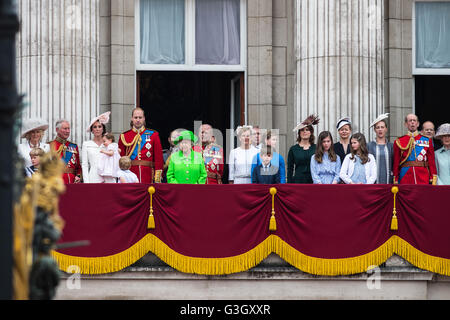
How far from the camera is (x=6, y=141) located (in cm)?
538

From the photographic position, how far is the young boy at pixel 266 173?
15.0m

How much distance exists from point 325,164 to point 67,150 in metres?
4.11

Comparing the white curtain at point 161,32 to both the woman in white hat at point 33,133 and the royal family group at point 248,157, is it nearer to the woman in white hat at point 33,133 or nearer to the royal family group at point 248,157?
the royal family group at point 248,157

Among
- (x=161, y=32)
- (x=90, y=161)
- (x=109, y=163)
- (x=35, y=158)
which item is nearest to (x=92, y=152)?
(x=90, y=161)

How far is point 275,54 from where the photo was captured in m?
19.2

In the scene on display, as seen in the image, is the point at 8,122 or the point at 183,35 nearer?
the point at 8,122

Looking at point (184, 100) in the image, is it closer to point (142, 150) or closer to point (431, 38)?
point (431, 38)

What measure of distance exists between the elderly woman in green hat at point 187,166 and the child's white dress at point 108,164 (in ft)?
2.79

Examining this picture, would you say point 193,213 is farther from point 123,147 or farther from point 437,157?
point 437,157

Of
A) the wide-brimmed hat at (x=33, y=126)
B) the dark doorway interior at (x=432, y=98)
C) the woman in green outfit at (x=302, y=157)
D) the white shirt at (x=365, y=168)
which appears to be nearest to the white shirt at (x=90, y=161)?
the wide-brimmed hat at (x=33, y=126)

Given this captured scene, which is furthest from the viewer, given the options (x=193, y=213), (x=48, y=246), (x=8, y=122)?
(x=193, y=213)

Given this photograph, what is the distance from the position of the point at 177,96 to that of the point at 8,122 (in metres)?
16.7
